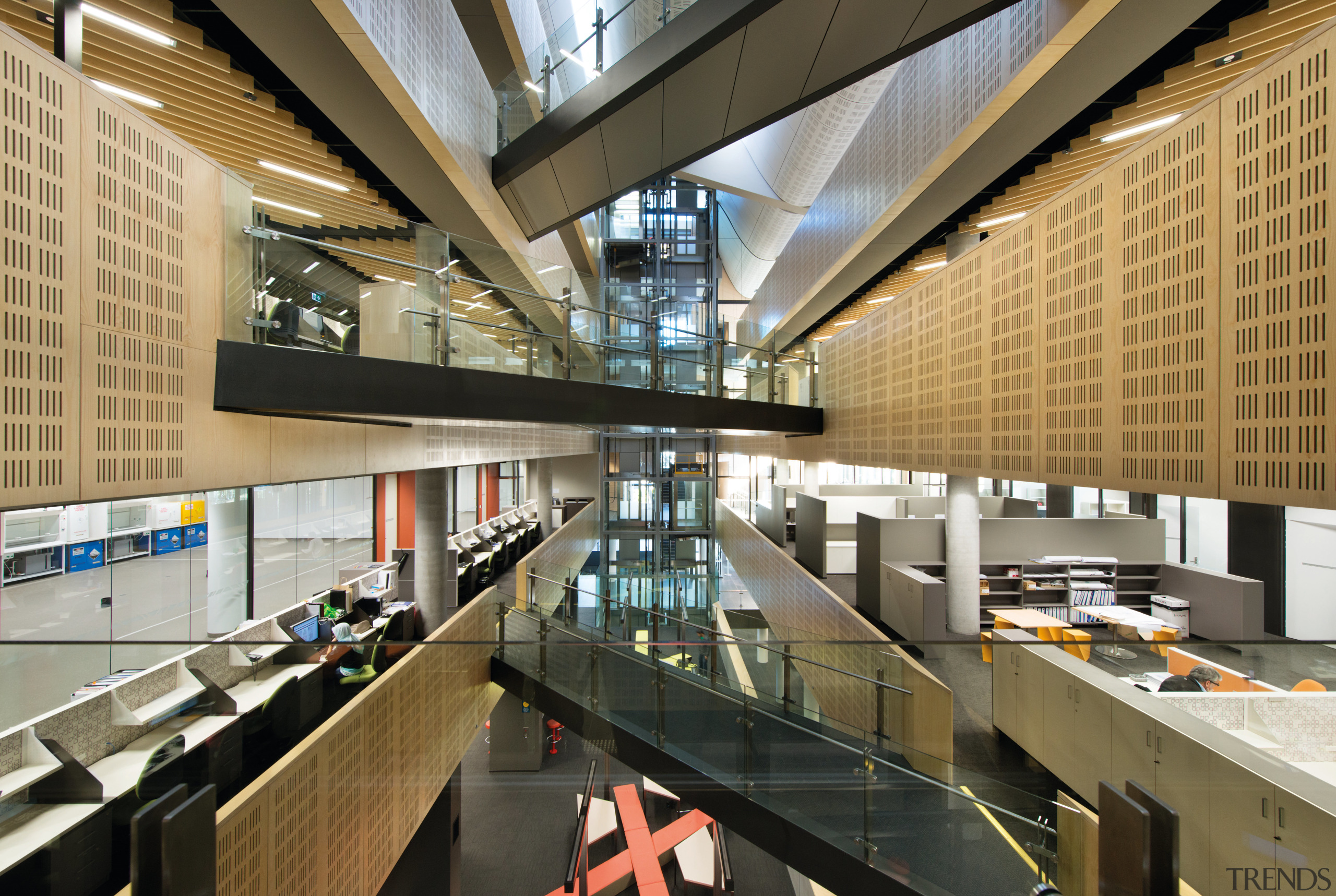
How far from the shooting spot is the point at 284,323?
3.00 metres

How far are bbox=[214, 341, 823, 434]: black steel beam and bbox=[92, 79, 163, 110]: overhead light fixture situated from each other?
2.84 meters

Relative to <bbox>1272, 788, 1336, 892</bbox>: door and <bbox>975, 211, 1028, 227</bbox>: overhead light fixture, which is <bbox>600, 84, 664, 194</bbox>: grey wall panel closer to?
<bbox>975, 211, 1028, 227</bbox>: overhead light fixture

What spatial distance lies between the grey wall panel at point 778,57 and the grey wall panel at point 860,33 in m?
0.06

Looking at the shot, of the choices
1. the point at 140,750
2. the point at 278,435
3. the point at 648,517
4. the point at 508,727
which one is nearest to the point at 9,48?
the point at 278,435

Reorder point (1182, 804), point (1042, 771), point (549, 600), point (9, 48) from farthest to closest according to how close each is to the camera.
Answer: point (549, 600) → point (1042, 771) → point (9, 48) → point (1182, 804)

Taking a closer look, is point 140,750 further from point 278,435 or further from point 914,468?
point 914,468

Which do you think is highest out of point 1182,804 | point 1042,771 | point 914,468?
point 914,468

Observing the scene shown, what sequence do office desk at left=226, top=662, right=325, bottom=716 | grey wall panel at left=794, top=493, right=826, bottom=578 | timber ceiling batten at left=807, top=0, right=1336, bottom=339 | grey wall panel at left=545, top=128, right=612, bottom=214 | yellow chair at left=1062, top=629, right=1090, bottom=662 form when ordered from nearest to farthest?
1. office desk at left=226, top=662, right=325, bottom=716
2. yellow chair at left=1062, top=629, right=1090, bottom=662
3. timber ceiling batten at left=807, top=0, right=1336, bottom=339
4. grey wall panel at left=545, top=128, right=612, bottom=214
5. grey wall panel at left=794, top=493, right=826, bottom=578

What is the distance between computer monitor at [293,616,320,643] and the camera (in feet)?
21.3

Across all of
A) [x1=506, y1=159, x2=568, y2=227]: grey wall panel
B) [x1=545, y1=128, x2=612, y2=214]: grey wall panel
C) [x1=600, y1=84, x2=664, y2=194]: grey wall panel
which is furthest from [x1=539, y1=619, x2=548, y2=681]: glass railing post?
[x1=506, y1=159, x2=568, y2=227]: grey wall panel

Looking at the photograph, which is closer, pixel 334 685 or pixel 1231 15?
pixel 334 685

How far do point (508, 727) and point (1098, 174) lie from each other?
4.48 meters

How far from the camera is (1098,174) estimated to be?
9.04 ft

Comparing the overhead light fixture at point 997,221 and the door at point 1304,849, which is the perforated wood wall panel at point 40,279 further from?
the overhead light fixture at point 997,221
